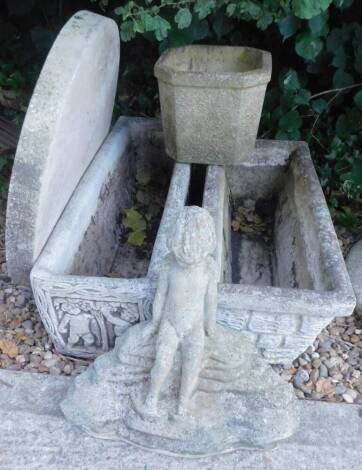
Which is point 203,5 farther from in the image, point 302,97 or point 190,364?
point 190,364

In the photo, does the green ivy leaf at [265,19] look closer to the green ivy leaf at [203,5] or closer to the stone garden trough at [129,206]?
the stone garden trough at [129,206]

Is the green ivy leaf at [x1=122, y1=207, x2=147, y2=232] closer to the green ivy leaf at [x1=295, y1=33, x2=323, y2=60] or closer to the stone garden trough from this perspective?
the stone garden trough

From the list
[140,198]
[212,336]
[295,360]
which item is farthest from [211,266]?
[140,198]

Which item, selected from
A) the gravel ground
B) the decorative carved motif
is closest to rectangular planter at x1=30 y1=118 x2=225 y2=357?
the decorative carved motif

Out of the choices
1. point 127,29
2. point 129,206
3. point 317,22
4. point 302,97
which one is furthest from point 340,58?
point 129,206

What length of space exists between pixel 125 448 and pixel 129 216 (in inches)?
57.3

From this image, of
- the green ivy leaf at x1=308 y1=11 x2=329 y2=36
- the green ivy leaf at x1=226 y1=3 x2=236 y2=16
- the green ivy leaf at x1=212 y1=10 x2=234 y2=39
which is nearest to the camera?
the green ivy leaf at x1=226 y1=3 x2=236 y2=16

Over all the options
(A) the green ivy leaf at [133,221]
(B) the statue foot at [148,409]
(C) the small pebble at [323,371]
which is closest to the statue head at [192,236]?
(B) the statue foot at [148,409]

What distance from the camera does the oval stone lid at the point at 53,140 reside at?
1.87 metres

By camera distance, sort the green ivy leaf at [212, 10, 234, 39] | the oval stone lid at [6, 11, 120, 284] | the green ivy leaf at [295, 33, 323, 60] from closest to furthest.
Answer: the oval stone lid at [6, 11, 120, 284]
the green ivy leaf at [295, 33, 323, 60]
the green ivy leaf at [212, 10, 234, 39]

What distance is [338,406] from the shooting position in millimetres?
2039

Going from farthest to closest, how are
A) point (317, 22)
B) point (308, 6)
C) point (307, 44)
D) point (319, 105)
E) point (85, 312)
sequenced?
point (319, 105)
point (307, 44)
point (317, 22)
point (308, 6)
point (85, 312)

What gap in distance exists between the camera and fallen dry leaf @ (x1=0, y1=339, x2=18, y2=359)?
2.27m

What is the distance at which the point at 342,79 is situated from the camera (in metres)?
3.07
